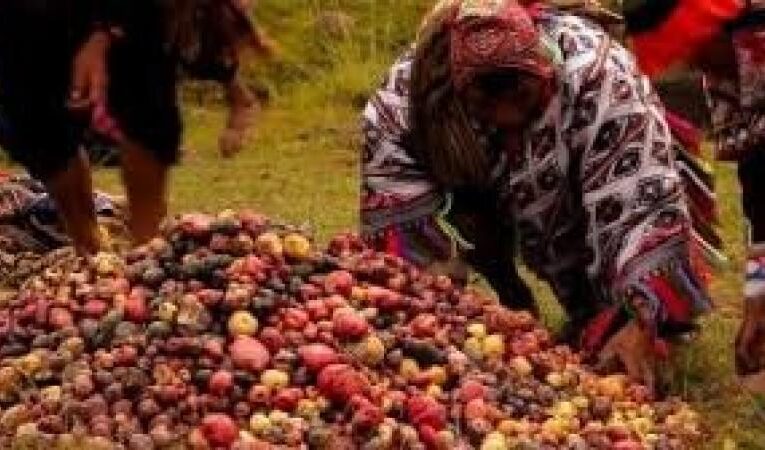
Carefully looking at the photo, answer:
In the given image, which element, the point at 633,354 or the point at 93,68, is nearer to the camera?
the point at 633,354

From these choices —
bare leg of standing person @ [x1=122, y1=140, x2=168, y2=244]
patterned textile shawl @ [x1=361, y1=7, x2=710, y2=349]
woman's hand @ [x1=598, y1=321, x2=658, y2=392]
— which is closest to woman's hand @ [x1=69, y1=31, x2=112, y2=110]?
bare leg of standing person @ [x1=122, y1=140, x2=168, y2=244]

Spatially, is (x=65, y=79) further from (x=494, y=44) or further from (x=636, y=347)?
(x=636, y=347)

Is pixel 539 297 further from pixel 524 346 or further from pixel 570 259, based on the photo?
pixel 524 346

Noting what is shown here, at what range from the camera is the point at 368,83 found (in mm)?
12633

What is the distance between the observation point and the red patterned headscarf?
4.78 meters

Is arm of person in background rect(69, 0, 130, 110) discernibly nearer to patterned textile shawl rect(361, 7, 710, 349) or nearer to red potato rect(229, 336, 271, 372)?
patterned textile shawl rect(361, 7, 710, 349)

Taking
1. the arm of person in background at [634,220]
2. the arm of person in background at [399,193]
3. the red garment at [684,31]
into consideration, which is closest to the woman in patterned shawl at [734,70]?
the red garment at [684,31]

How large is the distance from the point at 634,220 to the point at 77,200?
1.70 m

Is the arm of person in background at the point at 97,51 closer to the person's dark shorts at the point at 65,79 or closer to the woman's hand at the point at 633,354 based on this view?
the person's dark shorts at the point at 65,79

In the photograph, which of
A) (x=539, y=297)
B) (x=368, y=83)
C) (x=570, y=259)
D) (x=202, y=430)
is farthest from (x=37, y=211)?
(x=368, y=83)

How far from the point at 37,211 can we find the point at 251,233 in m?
2.22

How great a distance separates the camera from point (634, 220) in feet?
16.0

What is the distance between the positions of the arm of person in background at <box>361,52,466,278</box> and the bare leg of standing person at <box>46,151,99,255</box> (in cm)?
90

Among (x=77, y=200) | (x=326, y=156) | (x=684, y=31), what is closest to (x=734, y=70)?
(x=684, y=31)
